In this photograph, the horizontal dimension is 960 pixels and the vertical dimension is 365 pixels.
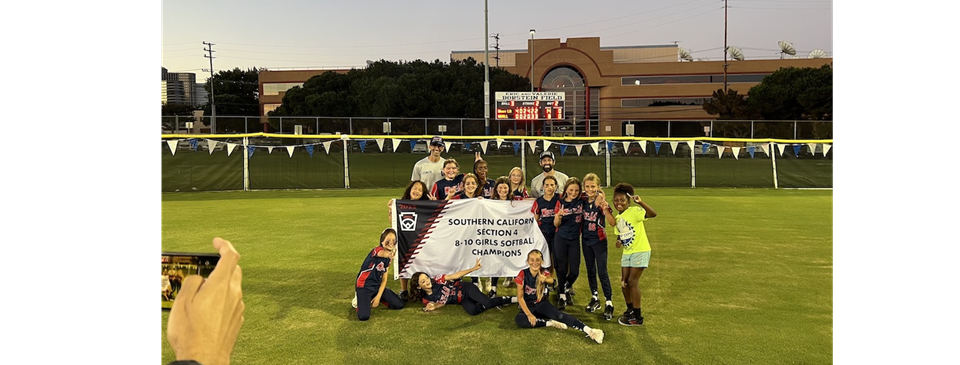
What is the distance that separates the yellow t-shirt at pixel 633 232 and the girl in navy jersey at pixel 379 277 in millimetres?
2797

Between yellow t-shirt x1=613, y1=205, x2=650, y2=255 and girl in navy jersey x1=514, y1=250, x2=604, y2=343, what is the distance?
3.21ft

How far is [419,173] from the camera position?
33.9 feet

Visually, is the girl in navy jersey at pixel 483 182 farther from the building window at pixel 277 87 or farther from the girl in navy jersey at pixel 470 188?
the building window at pixel 277 87

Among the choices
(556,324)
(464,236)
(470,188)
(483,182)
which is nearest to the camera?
(556,324)

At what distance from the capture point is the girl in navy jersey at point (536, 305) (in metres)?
7.30

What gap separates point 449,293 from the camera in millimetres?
8445

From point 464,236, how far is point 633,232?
2.47 meters

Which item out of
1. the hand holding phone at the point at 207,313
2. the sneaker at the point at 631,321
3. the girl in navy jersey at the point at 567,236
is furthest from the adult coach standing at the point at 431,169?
the hand holding phone at the point at 207,313

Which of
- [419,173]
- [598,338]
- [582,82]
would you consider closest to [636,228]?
[598,338]

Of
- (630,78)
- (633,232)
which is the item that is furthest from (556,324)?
(630,78)

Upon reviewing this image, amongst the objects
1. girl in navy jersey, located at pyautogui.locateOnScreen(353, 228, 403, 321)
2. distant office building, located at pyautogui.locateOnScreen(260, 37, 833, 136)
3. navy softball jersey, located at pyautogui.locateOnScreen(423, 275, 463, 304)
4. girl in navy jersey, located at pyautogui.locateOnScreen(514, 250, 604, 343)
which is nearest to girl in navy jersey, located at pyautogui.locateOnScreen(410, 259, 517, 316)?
navy softball jersey, located at pyautogui.locateOnScreen(423, 275, 463, 304)

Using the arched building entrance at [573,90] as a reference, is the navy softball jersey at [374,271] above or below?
below

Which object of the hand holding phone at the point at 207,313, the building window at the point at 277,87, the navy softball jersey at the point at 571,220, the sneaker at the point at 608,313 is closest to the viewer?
the hand holding phone at the point at 207,313

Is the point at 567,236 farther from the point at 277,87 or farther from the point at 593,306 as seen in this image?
the point at 277,87
